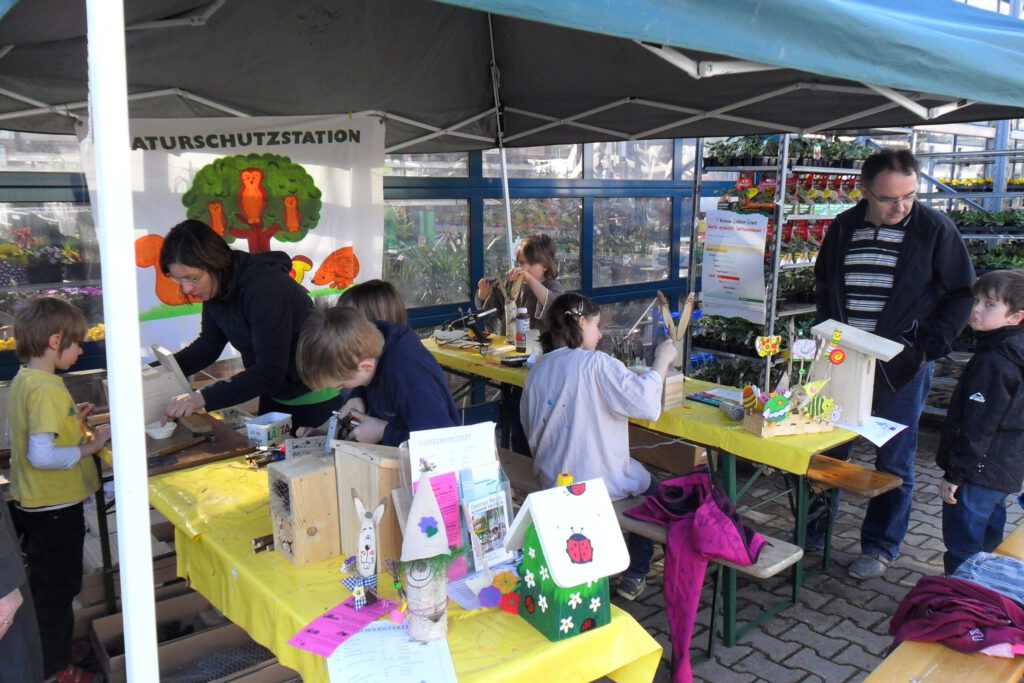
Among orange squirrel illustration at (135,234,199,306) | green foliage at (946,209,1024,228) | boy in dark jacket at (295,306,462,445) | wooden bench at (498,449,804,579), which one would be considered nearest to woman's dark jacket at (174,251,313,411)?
boy in dark jacket at (295,306,462,445)

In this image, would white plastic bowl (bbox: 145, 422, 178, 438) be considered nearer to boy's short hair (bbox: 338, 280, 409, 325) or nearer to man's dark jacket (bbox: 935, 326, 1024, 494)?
boy's short hair (bbox: 338, 280, 409, 325)

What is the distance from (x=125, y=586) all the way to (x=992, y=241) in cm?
732

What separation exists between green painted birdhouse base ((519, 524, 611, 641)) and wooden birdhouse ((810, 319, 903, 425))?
195cm

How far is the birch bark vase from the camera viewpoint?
162cm

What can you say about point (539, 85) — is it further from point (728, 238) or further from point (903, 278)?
point (903, 278)

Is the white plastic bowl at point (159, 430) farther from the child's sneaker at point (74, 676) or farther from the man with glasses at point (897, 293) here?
the man with glasses at point (897, 293)

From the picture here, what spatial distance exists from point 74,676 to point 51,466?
0.85 m

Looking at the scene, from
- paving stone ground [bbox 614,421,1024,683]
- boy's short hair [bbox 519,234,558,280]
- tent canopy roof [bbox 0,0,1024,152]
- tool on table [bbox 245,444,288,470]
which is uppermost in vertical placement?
tent canopy roof [bbox 0,0,1024,152]

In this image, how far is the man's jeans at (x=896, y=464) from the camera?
353 cm

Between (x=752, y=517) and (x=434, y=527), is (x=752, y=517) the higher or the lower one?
the lower one

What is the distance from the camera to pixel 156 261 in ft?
14.3

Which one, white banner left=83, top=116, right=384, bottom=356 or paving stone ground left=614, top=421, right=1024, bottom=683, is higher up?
white banner left=83, top=116, right=384, bottom=356

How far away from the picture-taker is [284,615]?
70.7 inches

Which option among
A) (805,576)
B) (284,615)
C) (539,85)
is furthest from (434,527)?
(539,85)
